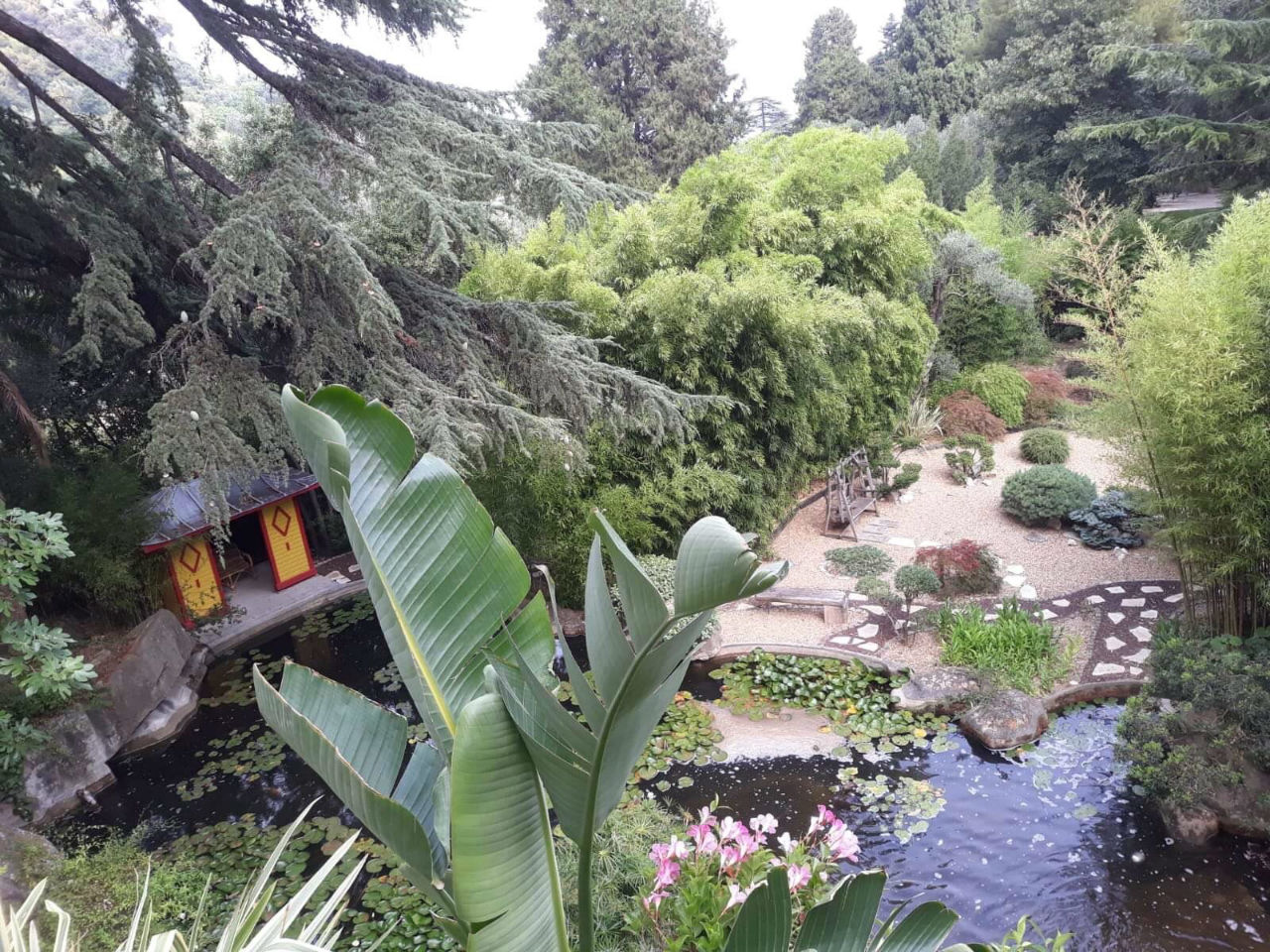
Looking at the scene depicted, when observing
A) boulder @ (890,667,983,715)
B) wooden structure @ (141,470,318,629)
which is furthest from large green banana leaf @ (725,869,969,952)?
wooden structure @ (141,470,318,629)

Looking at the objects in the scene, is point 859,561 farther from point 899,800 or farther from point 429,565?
point 429,565

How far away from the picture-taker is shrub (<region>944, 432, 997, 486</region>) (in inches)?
369

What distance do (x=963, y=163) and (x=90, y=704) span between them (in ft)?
55.5

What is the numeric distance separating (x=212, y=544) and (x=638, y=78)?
14.1 meters

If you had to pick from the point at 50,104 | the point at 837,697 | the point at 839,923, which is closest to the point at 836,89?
the point at 50,104

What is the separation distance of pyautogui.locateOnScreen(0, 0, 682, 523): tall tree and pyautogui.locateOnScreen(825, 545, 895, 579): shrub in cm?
270

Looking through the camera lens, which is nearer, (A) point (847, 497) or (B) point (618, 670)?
(B) point (618, 670)

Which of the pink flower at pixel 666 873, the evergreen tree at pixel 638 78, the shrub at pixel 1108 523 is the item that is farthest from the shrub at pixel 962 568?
the evergreen tree at pixel 638 78

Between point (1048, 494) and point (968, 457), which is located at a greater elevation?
point (968, 457)

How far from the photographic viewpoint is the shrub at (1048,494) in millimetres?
7789

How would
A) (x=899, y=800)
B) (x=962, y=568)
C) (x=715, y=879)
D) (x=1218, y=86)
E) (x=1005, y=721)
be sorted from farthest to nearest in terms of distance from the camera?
(x=1218, y=86)
(x=962, y=568)
(x=1005, y=721)
(x=899, y=800)
(x=715, y=879)

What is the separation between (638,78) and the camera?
1694 cm

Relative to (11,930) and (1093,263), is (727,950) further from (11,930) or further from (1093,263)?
(1093,263)

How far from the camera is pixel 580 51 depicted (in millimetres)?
16781
